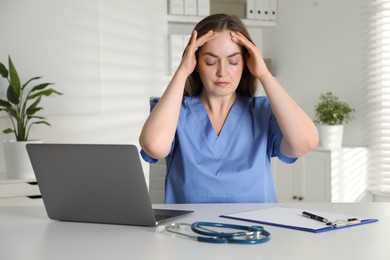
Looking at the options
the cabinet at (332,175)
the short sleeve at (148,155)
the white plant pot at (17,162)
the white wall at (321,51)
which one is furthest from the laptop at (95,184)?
the white wall at (321,51)

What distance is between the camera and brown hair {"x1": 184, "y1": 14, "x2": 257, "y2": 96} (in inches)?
77.8

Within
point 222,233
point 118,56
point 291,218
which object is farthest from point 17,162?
point 222,233

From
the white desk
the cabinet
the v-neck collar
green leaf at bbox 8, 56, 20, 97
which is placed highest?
green leaf at bbox 8, 56, 20, 97

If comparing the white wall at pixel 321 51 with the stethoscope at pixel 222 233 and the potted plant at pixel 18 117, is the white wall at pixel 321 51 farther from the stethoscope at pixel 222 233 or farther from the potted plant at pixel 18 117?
the stethoscope at pixel 222 233

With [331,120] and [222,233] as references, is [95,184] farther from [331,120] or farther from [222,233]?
[331,120]

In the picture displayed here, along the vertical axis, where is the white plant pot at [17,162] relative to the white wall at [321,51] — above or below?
below

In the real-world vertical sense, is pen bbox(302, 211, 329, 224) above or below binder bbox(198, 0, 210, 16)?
below

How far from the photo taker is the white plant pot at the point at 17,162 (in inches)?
136

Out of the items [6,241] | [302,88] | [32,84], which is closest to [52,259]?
[6,241]

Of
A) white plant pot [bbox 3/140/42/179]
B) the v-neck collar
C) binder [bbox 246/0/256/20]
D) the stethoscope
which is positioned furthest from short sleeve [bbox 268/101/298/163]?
binder [bbox 246/0/256/20]

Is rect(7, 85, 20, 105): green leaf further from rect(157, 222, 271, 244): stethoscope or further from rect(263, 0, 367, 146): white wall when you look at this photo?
rect(157, 222, 271, 244): stethoscope

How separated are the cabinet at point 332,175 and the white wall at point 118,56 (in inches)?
8.1

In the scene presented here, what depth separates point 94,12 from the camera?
154 inches

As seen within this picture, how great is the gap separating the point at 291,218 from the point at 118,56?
2.64 metres
